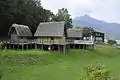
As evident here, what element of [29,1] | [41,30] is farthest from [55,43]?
[29,1]

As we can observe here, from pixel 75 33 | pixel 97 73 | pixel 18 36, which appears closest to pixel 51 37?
pixel 18 36

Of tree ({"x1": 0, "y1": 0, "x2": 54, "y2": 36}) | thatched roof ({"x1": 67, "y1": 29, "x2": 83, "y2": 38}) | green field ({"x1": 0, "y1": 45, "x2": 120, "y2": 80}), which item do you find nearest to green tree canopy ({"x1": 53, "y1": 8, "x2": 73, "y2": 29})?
tree ({"x1": 0, "y1": 0, "x2": 54, "y2": 36})

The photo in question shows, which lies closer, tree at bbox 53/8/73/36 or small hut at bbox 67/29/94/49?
small hut at bbox 67/29/94/49

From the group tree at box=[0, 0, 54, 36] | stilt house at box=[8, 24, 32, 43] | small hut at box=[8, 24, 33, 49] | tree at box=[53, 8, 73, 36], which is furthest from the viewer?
tree at box=[53, 8, 73, 36]

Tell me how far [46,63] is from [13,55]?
16.8 feet

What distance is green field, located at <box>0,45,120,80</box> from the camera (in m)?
27.5

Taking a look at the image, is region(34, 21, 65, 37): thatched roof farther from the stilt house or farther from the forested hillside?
the forested hillside

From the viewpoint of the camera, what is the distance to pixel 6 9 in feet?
169

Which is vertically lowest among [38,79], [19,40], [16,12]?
[38,79]

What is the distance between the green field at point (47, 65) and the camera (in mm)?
27531

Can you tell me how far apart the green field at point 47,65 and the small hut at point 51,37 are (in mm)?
2736

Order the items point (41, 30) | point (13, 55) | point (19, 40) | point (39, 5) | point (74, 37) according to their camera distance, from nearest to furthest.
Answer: point (13, 55)
point (19, 40)
point (41, 30)
point (74, 37)
point (39, 5)

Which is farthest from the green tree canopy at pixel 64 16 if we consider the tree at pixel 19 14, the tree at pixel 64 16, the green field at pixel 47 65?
the green field at pixel 47 65

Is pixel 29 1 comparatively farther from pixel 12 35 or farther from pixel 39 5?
pixel 12 35
